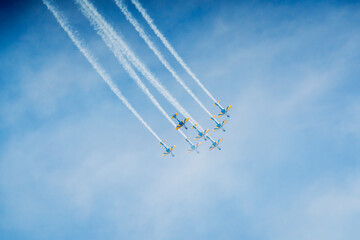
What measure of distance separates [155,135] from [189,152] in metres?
10.2

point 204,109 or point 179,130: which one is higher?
point 179,130

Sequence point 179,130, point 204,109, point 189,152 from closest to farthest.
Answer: point 204,109 < point 179,130 < point 189,152

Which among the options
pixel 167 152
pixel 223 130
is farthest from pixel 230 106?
pixel 167 152

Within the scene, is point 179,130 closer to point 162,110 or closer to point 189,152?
point 189,152

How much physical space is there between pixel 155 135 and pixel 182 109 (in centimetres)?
500

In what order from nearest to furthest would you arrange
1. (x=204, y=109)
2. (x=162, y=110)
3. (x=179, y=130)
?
(x=162, y=110) → (x=204, y=109) → (x=179, y=130)

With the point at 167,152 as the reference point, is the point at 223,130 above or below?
below

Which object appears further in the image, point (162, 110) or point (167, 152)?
point (167, 152)

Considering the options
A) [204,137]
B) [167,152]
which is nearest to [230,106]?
[204,137]

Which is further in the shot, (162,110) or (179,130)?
(179,130)

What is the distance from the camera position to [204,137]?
41.9 m

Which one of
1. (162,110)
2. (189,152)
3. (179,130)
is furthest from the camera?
(189,152)

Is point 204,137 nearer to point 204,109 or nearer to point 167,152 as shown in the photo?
point 167,152

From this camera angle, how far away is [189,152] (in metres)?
40.9
